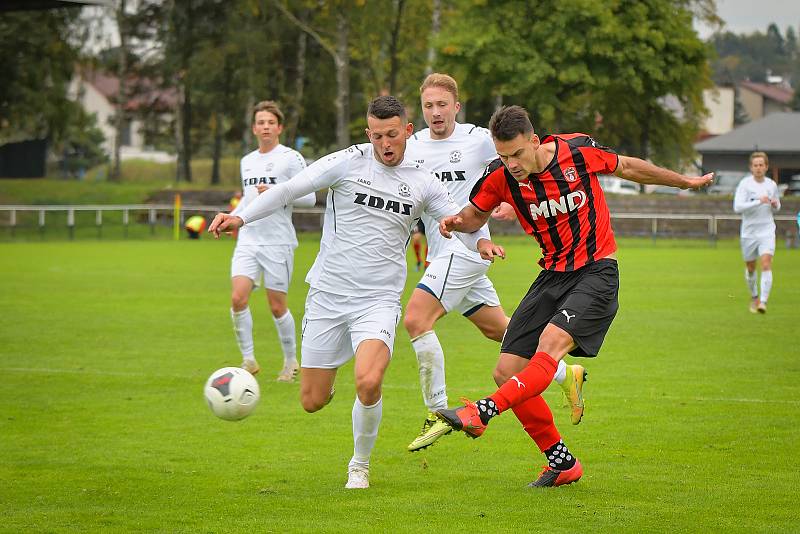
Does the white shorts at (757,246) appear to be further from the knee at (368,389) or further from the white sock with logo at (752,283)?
the knee at (368,389)

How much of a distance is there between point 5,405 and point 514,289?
40.8 feet

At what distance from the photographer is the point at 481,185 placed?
7.05m

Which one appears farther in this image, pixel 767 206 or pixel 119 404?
pixel 767 206

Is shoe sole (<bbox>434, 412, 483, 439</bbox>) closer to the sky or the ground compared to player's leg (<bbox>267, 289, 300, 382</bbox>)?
closer to the sky

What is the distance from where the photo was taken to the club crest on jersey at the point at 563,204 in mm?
6750

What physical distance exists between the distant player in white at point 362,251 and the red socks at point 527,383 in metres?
0.87

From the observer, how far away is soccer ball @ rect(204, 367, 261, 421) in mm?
6988

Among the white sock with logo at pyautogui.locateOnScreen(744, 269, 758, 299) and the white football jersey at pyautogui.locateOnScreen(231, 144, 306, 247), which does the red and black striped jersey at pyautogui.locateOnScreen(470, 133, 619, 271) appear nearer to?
the white football jersey at pyautogui.locateOnScreen(231, 144, 306, 247)

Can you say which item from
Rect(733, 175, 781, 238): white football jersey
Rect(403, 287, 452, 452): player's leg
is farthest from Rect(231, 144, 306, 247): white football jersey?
Rect(733, 175, 781, 238): white football jersey

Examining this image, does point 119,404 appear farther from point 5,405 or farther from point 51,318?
point 51,318

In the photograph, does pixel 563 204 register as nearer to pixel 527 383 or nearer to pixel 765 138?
pixel 527 383

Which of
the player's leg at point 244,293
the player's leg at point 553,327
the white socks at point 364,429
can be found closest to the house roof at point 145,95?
the player's leg at point 244,293

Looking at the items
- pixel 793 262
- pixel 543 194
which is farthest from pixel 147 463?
pixel 793 262

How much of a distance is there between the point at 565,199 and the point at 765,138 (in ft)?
203
